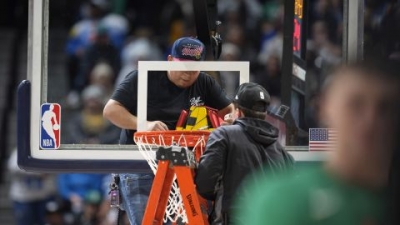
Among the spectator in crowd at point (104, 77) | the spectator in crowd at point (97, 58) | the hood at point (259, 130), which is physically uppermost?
the spectator in crowd at point (97, 58)

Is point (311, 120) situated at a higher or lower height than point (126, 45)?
lower

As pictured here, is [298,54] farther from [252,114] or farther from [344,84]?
[344,84]

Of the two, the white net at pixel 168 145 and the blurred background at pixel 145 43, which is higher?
the blurred background at pixel 145 43

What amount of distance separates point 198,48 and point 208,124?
0.52 m

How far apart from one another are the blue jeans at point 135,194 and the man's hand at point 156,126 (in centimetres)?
41

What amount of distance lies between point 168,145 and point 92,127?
3.19 feet

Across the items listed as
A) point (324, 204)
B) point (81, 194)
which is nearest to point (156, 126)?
point (324, 204)

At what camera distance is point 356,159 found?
7.81 ft

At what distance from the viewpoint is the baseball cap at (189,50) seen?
22.5ft

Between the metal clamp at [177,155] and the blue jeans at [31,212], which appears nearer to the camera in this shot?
the metal clamp at [177,155]

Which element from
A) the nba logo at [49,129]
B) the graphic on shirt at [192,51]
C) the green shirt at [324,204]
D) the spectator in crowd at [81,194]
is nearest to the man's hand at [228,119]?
the graphic on shirt at [192,51]

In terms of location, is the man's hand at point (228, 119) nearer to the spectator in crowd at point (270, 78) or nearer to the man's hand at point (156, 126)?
the man's hand at point (156, 126)

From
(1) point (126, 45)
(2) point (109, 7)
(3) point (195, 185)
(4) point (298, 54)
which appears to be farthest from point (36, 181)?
(3) point (195, 185)

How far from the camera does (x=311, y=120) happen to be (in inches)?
275
